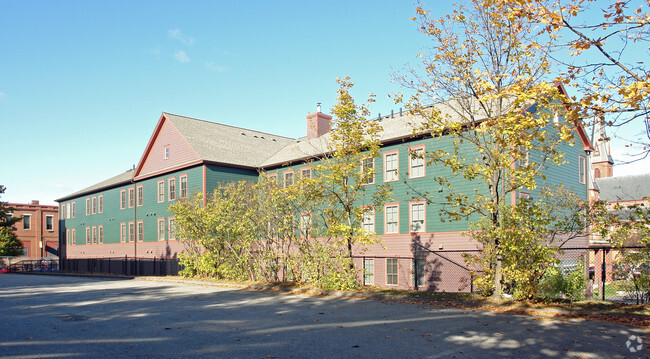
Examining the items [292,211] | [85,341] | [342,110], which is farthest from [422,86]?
[85,341]

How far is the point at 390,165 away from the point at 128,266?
2359 cm

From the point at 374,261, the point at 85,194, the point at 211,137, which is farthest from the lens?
the point at 85,194

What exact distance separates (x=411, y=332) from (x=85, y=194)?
48.0m

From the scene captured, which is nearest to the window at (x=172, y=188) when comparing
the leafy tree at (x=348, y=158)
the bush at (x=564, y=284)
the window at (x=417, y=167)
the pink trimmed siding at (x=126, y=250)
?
the pink trimmed siding at (x=126, y=250)

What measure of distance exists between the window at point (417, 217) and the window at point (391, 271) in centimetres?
226

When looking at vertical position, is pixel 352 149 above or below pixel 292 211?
above

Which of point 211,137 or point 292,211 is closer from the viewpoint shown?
point 292,211

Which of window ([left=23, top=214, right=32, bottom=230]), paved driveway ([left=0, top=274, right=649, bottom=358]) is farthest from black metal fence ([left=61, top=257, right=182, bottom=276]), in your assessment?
window ([left=23, top=214, right=32, bottom=230])

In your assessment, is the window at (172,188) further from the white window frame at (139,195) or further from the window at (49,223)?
the window at (49,223)

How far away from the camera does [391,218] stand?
92.0 feet

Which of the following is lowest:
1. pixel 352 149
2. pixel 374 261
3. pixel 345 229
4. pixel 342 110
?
pixel 374 261

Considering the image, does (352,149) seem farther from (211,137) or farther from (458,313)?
(211,137)

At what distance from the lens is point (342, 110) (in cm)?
1845

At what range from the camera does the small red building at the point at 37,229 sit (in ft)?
223
